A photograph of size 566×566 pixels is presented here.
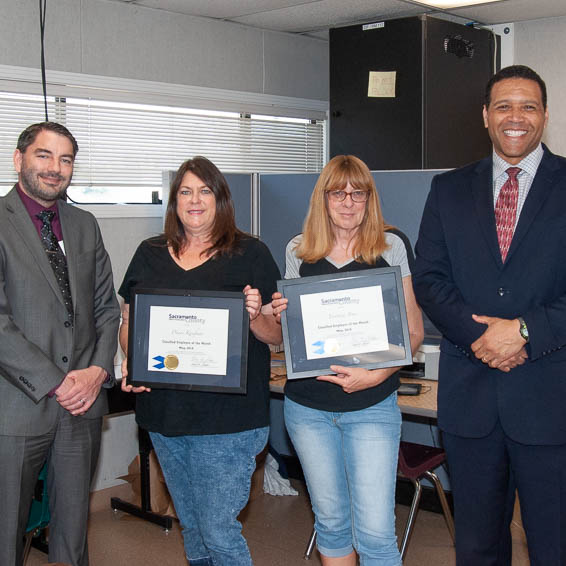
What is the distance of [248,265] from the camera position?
2.52 meters

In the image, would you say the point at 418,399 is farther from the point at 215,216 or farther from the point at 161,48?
the point at 161,48

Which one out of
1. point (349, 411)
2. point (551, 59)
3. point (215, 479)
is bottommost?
Result: point (215, 479)

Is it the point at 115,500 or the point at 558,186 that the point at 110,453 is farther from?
the point at 558,186

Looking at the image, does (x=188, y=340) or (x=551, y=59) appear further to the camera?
(x=551, y=59)

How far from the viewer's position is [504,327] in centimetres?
218

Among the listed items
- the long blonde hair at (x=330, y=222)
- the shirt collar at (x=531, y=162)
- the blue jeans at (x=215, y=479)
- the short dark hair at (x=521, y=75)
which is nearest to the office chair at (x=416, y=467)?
the blue jeans at (x=215, y=479)

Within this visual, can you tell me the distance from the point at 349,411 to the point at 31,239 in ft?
3.73

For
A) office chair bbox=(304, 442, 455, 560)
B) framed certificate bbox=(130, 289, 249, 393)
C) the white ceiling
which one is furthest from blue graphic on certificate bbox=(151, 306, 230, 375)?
the white ceiling

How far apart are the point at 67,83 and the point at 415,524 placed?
9.24 feet

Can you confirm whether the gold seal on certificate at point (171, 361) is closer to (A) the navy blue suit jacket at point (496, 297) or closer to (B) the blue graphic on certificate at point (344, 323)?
(B) the blue graphic on certificate at point (344, 323)

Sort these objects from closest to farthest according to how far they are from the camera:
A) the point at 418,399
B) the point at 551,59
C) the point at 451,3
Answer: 1. the point at 418,399
2. the point at 451,3
3. the point at 551,59

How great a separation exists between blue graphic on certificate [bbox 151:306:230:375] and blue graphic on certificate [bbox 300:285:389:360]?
10.0 inches

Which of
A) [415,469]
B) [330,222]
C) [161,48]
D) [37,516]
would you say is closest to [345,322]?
[330,222]

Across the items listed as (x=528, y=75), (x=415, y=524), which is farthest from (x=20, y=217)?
(x=415, y=524)
